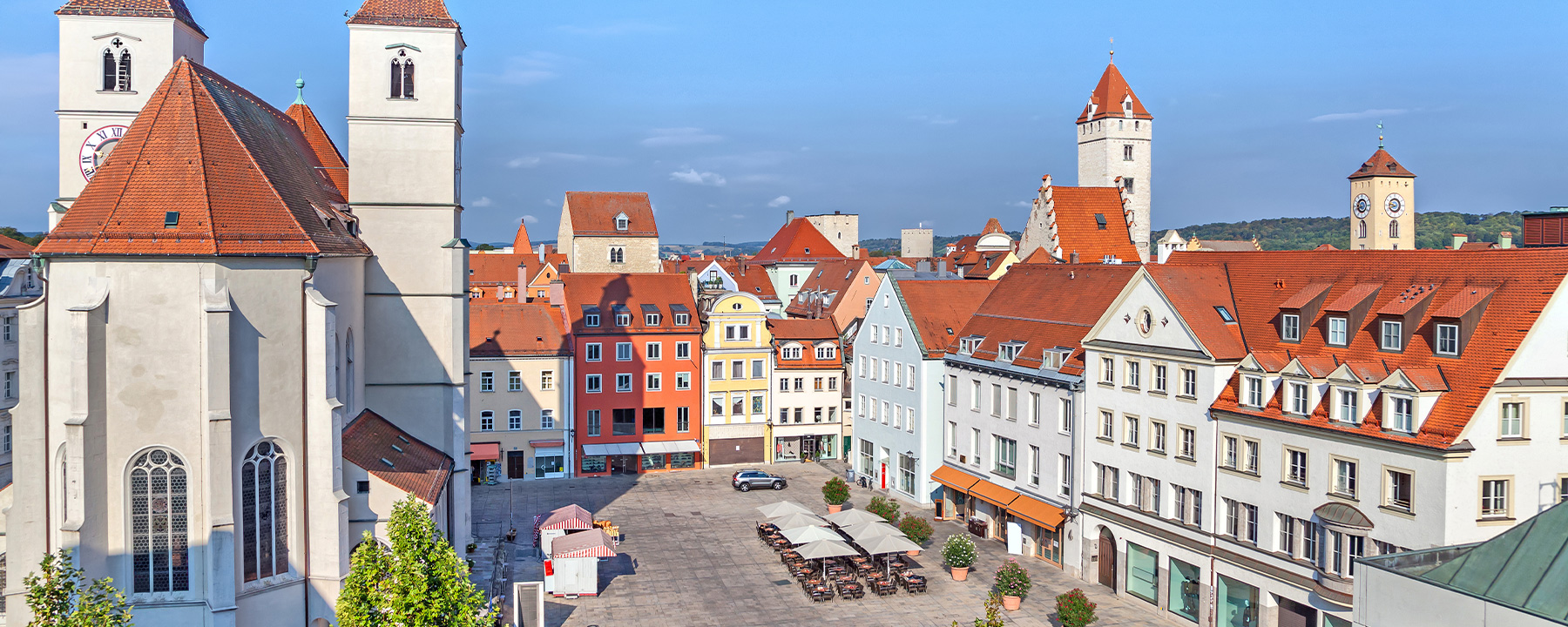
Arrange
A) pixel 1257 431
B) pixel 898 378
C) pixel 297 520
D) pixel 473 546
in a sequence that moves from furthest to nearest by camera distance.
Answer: pixel 898 378 → pixel 473 546 → pixel 1257 431 → pixel 297 520

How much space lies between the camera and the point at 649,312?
2522 inches

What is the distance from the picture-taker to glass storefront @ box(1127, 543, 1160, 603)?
37.5 m

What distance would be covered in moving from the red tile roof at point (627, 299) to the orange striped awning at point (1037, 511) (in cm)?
2539

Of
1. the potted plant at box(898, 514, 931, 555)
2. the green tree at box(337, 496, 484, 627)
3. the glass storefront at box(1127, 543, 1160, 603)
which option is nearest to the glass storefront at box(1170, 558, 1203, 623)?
the glass storefront at box(1127, 543, 1160, 603)

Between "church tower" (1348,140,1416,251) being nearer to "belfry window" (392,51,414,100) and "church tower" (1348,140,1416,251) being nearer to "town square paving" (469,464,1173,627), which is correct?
"town square paving" (469,464,1173,627)

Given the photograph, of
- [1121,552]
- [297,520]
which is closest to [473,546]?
[297,520]

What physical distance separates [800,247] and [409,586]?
3794 inches

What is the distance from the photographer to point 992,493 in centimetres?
4619

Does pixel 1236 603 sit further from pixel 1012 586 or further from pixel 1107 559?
pixel 1012 586

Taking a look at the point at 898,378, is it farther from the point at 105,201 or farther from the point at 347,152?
→ the point at 105,201

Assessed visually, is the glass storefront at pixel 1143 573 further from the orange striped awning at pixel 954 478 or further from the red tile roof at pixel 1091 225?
the red tile roof at pixel 1091 225

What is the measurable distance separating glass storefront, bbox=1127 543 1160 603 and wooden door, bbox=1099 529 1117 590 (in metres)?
0.81

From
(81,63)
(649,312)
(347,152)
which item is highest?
(81,63)

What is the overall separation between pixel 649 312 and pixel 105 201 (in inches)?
1488
